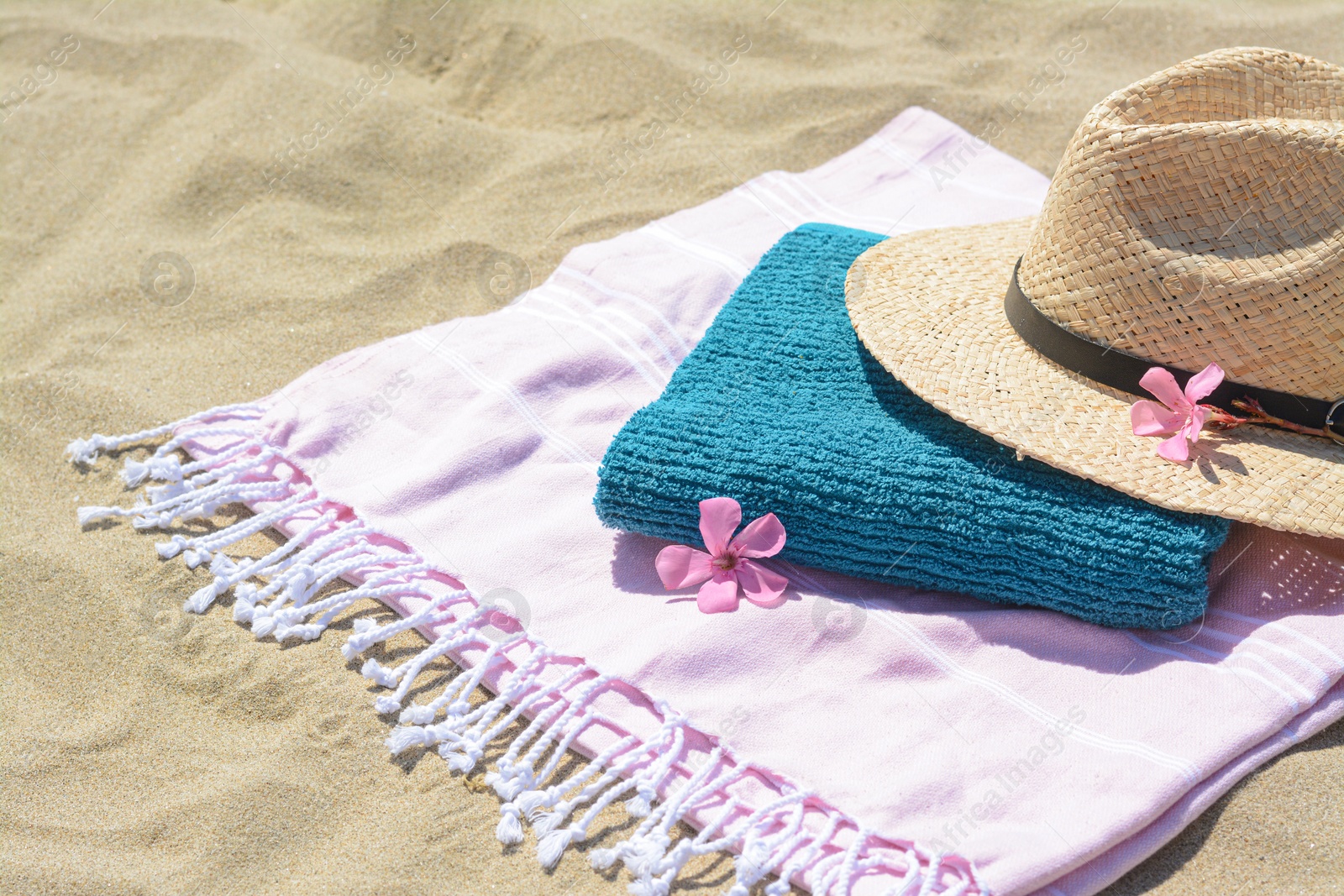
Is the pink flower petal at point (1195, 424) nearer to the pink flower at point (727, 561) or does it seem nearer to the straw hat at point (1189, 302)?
the straw hat at point (1189, 302)

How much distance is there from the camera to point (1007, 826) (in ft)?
4.69

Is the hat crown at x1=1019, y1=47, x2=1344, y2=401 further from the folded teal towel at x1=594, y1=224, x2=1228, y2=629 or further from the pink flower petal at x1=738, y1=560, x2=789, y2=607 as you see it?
the pink flower petal at x1=738, y1=560, x2=789, y2=607

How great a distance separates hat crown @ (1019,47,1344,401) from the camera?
1526mm

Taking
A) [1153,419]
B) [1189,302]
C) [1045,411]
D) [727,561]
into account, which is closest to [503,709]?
[727,561]

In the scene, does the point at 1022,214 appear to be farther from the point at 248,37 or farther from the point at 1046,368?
the point at 248,37

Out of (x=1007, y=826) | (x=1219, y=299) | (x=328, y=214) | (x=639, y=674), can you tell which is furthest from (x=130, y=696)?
(x=1219, y=299)

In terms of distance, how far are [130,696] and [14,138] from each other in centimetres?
235

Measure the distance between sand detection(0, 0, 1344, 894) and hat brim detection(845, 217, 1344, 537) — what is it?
41 centimetres


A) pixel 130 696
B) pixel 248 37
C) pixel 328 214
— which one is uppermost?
pixel 248 37

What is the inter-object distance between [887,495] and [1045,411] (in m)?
0.30

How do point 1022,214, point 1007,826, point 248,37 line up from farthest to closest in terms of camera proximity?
point 248,37, point 1022,214, point 1007,826

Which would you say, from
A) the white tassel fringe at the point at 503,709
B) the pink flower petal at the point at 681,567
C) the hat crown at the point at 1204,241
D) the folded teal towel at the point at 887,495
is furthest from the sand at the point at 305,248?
the hat crown at the point at 1204,241

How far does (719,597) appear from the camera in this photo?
172 cm

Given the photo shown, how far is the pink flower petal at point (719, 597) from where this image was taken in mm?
1713
